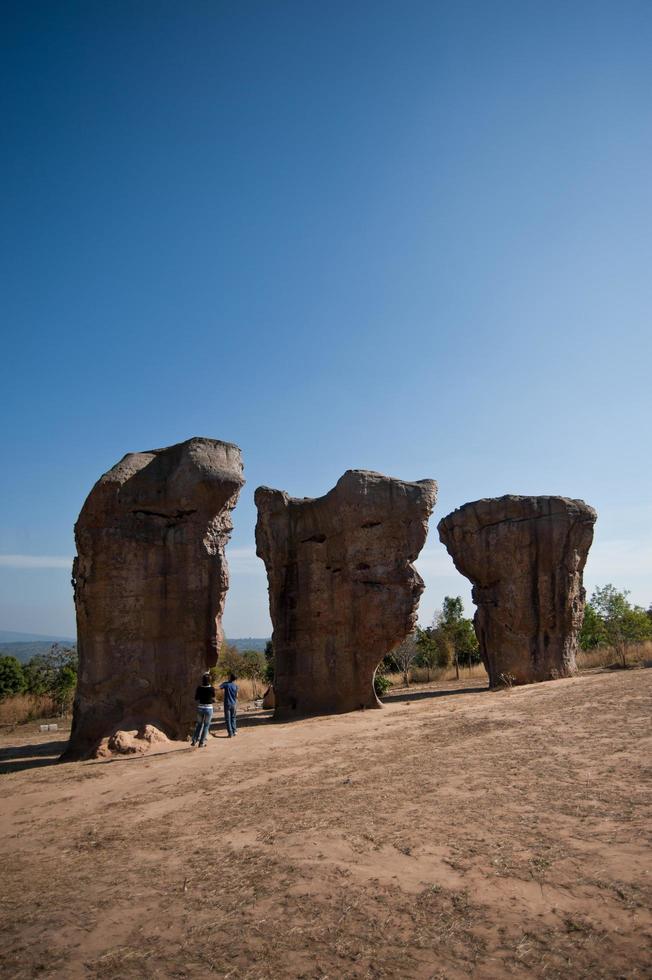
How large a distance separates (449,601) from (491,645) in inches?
676

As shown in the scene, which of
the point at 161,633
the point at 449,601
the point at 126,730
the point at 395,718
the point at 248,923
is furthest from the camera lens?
the point at 449,601

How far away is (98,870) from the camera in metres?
4.95

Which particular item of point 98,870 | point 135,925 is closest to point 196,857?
point 98,870

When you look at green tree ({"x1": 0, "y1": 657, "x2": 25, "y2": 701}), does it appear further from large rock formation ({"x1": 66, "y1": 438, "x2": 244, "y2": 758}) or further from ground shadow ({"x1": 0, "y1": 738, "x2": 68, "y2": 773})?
large rock formation ({"x1": 66, "y1": 438, "x2": 244, "y2": 758})

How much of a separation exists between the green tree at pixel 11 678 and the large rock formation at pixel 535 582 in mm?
17325

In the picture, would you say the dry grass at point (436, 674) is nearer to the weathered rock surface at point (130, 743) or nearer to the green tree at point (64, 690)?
the green tree at point (64, 690)

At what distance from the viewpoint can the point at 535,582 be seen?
19.6m

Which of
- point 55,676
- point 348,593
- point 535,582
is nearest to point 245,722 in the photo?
point 348,593

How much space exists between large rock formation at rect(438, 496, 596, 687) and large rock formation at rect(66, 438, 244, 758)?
1059 centimetres

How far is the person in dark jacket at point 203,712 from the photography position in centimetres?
1062

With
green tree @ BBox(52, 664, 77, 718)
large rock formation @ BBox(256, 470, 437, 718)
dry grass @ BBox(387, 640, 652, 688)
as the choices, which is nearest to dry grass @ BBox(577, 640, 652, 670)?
dry grass @ BBox(387, 640, 652, 688)

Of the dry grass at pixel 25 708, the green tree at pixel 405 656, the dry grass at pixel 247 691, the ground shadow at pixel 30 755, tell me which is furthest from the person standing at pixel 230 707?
the green tree at pixel 405 656

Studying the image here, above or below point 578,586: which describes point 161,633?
below

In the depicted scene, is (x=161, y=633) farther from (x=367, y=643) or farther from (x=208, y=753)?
(x=367, y=643)
